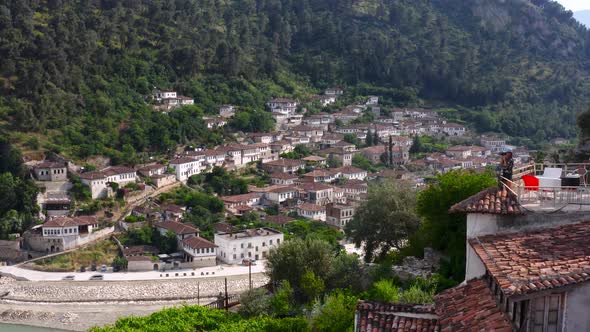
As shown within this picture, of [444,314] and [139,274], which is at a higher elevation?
[444,314]

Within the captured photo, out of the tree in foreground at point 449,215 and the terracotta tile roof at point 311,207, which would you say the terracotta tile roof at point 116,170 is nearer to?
the terracotta tile roof at point 311,207

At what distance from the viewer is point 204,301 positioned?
26562 mm

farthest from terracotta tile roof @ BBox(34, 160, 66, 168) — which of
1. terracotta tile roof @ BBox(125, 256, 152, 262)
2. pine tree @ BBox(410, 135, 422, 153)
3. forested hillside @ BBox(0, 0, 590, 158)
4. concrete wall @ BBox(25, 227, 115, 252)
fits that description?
pine tree @ BBox(410, 135, 422, 153)

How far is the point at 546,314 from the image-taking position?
4.95m

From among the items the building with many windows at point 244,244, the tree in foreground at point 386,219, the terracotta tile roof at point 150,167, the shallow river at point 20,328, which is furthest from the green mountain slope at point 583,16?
the shallow river at point 20,328

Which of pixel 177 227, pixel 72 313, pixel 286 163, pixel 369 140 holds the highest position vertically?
pixel 369 140

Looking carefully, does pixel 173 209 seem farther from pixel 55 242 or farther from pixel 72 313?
pixel 72 313

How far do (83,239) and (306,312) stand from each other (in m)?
19.8

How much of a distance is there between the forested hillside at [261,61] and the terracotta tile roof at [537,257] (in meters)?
38.0

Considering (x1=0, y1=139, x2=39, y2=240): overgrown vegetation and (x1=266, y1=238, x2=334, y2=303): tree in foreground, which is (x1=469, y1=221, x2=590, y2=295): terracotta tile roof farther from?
(x1=0, y1=139, x2=39, y2=240): overgrown vegetation

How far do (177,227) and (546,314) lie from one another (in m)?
29.7

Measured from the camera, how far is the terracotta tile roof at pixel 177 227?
33031 mm

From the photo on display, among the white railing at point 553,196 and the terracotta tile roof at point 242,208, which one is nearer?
the white railing at point 553,196

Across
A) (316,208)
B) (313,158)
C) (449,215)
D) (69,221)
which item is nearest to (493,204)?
(449,215)
